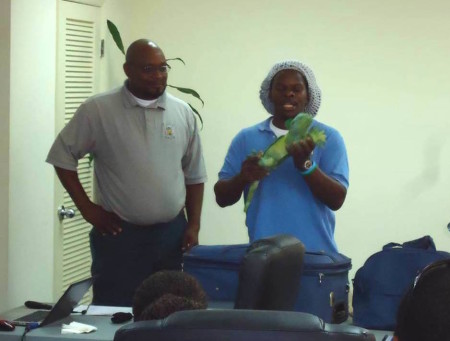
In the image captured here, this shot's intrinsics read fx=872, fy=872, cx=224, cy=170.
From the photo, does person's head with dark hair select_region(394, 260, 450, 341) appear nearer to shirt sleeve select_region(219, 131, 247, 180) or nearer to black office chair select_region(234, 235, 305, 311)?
black office chair select_region(234, 235, 305, 311)

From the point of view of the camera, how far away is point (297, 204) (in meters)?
2.88

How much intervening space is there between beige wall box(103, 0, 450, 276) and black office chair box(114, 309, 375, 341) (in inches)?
141

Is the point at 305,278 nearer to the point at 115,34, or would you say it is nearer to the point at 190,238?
the point at 190,238

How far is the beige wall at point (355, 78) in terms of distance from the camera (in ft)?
16.6

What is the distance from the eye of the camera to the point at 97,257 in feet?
11.6

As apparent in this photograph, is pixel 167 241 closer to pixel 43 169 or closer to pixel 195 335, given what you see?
pixel 43 169

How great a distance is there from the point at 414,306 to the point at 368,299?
5.18ft

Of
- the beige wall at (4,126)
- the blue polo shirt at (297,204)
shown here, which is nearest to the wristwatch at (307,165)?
the blue polo shirt at (297,204)

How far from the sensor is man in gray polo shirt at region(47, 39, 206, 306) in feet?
11.2

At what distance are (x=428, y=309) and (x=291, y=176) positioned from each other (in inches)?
74.1

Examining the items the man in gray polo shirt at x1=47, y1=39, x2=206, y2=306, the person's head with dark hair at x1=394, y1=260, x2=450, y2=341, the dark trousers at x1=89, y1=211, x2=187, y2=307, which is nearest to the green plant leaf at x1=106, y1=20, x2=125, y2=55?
the man in gray polo shirt at x1=47, y1=39, x2=206, y2=306

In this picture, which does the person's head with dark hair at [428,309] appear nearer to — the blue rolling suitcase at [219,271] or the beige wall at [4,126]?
the blue rolling suitcase at [219,271]

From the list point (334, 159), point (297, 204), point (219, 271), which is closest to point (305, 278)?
point (219, 271)

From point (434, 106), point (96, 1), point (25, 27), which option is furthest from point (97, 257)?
point (434, 106)
